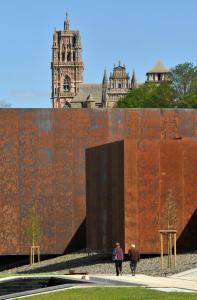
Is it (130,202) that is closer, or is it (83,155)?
(130,202)

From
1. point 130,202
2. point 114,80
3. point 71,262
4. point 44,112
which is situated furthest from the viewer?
point 114,80

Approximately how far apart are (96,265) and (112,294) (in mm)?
15285

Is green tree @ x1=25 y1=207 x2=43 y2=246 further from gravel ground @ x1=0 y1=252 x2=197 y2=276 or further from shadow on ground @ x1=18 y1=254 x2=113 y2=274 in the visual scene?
shadow on ground @ x1=18 y1=254 x2=113 y2=274

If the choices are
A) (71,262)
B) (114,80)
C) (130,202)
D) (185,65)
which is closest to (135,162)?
(130,202)

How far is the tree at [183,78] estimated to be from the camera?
371 feet

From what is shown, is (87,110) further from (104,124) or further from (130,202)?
(130,202)

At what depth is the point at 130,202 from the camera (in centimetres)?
3428

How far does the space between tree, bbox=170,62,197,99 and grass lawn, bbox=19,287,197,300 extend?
92.1 metres

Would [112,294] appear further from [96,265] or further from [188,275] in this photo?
[96,265]

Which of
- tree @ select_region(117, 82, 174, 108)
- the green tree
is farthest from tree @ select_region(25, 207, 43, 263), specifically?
tree @ select_region(117, 82, 174, 108)

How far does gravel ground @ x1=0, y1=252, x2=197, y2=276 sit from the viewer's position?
3034 centimetres

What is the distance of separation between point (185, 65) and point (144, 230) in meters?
81.9

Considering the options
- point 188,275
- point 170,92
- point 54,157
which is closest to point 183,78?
point 170,92

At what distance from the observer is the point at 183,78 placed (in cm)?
11406
